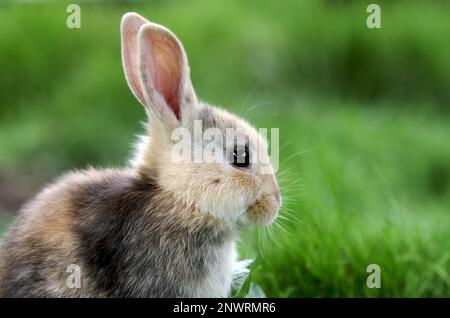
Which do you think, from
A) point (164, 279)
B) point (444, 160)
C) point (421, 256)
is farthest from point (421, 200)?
point (164, 279)

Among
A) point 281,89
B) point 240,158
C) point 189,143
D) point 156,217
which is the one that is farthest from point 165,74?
point 281,89

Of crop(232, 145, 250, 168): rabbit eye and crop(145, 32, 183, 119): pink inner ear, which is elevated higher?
crop(145, 32, 183, 119): pink inner ear

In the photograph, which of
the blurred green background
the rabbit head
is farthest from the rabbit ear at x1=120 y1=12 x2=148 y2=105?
the blurred green background

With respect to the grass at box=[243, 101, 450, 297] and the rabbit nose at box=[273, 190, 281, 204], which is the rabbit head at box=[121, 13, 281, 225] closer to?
the rabbit nose at box=[273, 190, 281, 204]

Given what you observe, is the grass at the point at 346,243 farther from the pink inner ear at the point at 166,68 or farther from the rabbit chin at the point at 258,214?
the pink inner ear at the point at 166,68

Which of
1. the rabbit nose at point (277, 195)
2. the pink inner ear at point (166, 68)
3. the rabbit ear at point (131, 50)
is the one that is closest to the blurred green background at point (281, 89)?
the rabbit nose at point (277, 195)

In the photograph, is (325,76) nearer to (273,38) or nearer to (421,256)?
(273,38)
